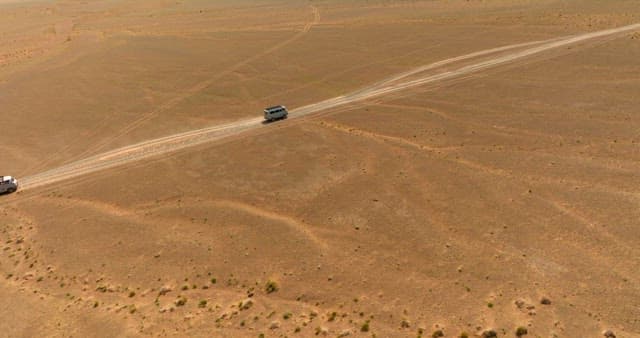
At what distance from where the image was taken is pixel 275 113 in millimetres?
51031

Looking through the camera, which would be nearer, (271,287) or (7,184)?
(271,287)

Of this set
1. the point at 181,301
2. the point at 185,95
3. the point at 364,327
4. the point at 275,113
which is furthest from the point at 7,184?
the point at 364,327

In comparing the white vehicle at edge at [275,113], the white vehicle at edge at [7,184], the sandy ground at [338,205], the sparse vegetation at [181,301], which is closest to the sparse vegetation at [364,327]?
the sandy ground at [338,205]

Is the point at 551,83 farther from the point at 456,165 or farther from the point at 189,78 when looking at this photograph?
the point at 189,78

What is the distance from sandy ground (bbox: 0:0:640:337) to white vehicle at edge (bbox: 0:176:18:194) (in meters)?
1.69

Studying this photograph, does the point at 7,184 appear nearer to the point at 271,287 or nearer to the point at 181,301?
the point at 181,301

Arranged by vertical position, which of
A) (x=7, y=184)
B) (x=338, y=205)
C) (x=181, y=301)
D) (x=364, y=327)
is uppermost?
(x=7, y=184)

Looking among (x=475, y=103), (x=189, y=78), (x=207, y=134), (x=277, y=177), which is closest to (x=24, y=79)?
(x=189, y=78)

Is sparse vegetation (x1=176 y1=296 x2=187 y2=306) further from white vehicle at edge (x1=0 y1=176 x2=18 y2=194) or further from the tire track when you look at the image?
the tire track

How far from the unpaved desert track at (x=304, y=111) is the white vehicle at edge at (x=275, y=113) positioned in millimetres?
1181

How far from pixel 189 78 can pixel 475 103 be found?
153ft

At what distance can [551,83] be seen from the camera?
53.9 metres

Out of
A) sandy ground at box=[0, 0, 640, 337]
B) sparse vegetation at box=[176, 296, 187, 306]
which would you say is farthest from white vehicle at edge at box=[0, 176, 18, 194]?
sparse vegetation at box=[176, 296, 187, 306]

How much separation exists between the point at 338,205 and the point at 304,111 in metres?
22.2
